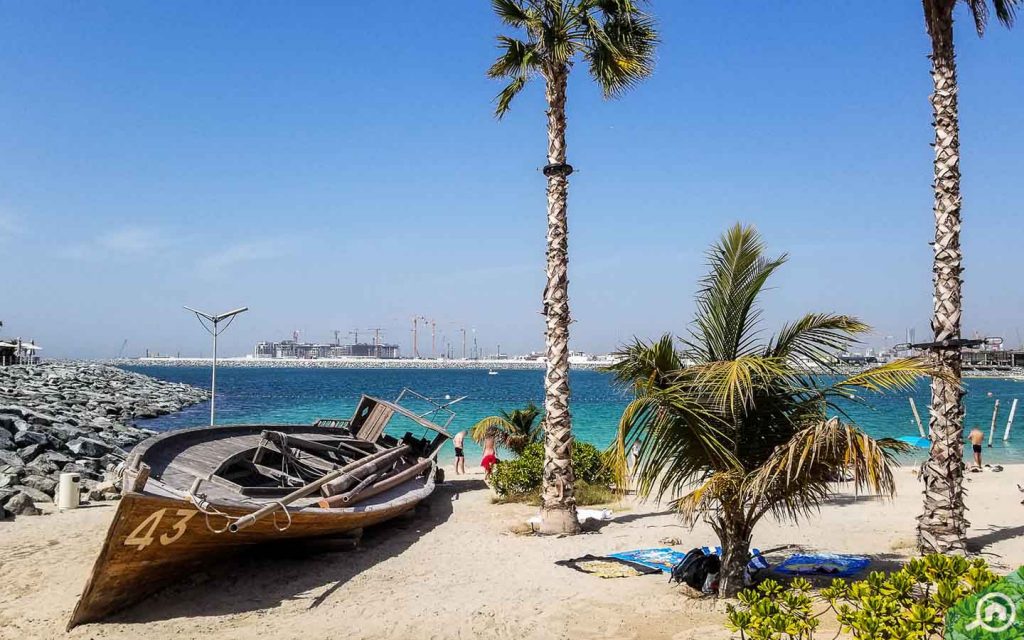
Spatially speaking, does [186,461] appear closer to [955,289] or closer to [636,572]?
[636,572]

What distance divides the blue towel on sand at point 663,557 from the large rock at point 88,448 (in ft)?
59.6

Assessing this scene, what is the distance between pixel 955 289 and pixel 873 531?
508 cm

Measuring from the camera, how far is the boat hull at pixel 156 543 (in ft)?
27.1

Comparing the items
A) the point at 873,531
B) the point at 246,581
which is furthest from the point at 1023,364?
the point at 246,581

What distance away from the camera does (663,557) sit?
10.7 metres

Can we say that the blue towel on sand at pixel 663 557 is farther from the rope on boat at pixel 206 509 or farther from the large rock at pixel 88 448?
the large rock at pixel 88 448

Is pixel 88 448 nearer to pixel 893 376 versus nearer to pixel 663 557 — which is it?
pixel 663 557

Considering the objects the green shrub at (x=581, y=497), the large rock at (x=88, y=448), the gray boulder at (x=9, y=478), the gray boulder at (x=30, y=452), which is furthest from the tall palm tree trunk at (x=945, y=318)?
the large rock at (x=88, y=448)

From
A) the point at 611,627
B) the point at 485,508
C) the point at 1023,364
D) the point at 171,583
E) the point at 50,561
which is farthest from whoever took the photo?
the point at 1023,364

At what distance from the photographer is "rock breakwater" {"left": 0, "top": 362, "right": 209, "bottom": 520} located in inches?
640

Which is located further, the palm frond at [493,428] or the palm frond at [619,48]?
the palm frond at [493,428]

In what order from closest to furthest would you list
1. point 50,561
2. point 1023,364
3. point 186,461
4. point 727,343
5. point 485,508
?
point 727,343 → point 50,561 → point 186,461 → point 485,508 → point 1023,364

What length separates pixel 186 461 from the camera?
1259cm

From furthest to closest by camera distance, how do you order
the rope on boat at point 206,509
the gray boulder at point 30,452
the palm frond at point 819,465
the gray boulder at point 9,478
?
the gray boulder at point 30,452 → the gray boulder at point 9,478 → the rope on boat at point 206,509 → the palm frond at point 819,465
